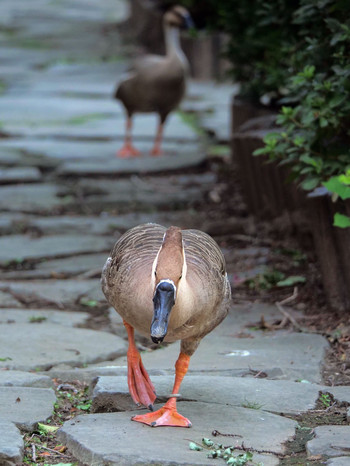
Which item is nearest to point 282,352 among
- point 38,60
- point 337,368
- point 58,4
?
point 337,368

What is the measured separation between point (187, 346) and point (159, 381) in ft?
1.28

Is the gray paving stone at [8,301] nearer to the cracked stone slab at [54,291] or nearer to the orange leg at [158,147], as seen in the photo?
the cracked stone slab at [54,291]

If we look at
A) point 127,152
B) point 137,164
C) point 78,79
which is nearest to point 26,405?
point 137,164

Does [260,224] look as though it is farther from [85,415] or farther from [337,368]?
[85,415]

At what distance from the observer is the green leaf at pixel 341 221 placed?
434cm

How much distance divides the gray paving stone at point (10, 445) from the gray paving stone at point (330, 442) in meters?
1.03

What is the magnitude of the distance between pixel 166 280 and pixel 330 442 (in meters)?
0.84

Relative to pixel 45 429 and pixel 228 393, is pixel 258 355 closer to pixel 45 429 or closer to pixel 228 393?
pixel 228 393

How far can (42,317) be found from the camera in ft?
15.9

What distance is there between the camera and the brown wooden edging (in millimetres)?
4738

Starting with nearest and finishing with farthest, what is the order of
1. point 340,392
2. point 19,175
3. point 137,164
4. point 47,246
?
point 340,392
point 47,246
point 19,175
point 137,164

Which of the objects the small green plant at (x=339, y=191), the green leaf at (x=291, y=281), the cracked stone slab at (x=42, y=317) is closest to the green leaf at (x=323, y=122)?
the small green plant at (x=339, y=191)

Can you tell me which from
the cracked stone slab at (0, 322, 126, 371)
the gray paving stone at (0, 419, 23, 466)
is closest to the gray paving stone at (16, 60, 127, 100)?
the cracked stone slab at (0, 322, 126, 371)

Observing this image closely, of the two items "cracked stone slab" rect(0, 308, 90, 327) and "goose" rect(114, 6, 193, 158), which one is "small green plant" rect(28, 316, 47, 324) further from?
"goose" rect(114, 6, 193, 158)
